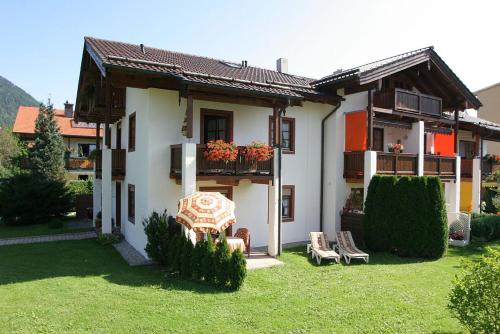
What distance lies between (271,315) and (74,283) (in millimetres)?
4830

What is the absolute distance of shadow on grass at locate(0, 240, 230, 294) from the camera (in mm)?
9148

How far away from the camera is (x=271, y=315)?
24.5ft

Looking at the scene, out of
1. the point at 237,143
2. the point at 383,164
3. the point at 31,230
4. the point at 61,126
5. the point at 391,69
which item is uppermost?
the point at 391,69

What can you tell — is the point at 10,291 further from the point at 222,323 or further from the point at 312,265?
the point at 312,265

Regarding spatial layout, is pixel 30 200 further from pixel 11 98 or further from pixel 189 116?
pixel 11 98

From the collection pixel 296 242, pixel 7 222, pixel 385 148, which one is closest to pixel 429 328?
pixel 296 242

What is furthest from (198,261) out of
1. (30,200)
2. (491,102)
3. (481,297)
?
(491,102)

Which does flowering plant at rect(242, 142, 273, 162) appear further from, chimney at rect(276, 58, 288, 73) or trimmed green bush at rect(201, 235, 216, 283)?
chimney at rect(276, 58, 288, 73)

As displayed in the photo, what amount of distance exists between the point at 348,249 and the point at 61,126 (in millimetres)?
30904

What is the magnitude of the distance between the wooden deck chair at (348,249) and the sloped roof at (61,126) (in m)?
27.6

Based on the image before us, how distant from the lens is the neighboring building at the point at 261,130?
37.4 feet

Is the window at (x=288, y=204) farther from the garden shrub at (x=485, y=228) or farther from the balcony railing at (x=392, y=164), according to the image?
the garden shrub at (x=485, y=228)

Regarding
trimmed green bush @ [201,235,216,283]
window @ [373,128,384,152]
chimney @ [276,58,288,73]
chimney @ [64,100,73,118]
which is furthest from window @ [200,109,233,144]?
chimney @ [64,100,73,118]

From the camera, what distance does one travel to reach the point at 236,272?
29.0 feet
